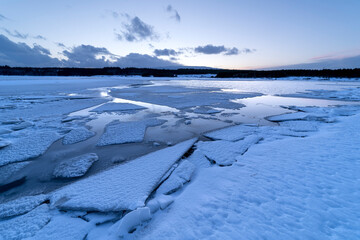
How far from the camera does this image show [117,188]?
2672 millimetres

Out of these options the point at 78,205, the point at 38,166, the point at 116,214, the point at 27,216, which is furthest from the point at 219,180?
the point at 38,166

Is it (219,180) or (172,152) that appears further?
(172,152)

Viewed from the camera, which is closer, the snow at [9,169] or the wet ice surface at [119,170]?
the wet ice surface at [119,170]

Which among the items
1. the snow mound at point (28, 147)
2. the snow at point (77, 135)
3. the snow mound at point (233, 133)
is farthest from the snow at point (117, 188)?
the snow at point (77, 135)

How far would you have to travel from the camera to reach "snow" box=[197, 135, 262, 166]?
367 centimetres

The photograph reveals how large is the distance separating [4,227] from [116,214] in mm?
1365

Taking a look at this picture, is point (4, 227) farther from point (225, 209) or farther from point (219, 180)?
point (219, 180)

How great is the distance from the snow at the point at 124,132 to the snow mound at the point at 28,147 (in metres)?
1.38

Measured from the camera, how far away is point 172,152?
3.97 meters

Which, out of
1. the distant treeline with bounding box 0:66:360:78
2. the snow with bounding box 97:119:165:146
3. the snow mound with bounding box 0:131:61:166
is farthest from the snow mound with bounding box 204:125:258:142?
the distant treeline with bounding box 0:66:360:78

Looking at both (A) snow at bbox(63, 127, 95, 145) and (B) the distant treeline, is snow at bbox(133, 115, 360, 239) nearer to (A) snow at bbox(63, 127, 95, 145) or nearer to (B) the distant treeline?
(A) snow at bbox(63, 127, 95, 145)

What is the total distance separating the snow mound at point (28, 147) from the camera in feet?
12.1

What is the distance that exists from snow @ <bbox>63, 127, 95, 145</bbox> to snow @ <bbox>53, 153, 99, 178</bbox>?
3.80ft

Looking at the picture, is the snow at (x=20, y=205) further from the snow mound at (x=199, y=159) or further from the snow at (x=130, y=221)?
the snow mound at (x=199, y=159)
